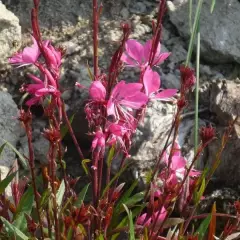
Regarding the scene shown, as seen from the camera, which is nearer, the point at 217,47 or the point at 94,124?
the point at 94,124

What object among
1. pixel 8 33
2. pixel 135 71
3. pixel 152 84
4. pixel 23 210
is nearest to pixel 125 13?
pixel 135 71

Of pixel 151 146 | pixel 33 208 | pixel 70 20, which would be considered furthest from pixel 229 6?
pixel 33 208

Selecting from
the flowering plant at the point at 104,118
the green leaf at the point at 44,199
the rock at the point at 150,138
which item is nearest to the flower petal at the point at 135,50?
the flowering plant at the point at 104,118

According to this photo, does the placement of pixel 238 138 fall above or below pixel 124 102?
below

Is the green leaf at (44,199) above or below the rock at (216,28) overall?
below

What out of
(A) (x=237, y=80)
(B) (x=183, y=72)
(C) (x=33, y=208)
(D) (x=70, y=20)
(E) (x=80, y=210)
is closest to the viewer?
(E) (x=80, y=210)

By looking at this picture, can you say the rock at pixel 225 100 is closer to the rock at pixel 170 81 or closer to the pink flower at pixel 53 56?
the rock at pixel 170 81

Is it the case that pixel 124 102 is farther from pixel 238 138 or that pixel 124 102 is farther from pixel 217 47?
pixel 217 47
